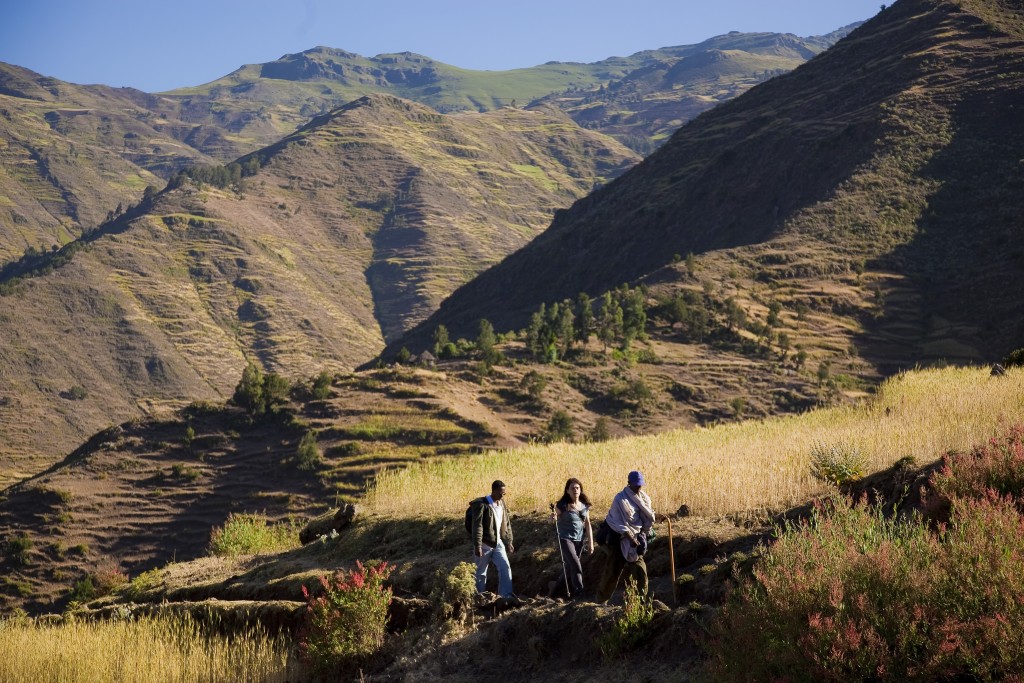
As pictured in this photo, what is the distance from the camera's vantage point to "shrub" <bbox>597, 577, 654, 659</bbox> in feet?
28.5

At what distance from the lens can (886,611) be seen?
20.8 ft

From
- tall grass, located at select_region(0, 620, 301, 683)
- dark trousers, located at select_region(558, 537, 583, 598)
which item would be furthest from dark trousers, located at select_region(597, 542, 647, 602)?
tall grass, located at select_region(0, 620, 301, 683)

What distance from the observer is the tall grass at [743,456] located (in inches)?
477

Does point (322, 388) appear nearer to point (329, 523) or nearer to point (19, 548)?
point (19, 548)

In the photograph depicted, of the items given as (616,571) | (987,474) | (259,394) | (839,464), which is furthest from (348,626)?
(259,394)

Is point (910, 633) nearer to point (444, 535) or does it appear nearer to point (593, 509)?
point (593, 509)

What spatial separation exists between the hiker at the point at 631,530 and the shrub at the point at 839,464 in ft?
9.81

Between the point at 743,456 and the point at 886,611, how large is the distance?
28.8ft

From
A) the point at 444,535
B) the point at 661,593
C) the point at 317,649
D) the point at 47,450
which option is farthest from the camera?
the point at 47,450

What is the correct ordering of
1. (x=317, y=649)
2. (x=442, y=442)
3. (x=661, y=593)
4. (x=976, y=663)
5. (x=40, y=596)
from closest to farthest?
(x=976, y=663) < (x=661, y=593) < (x=317, y=649) < (x=40, y=596) < (x=442, y=442)

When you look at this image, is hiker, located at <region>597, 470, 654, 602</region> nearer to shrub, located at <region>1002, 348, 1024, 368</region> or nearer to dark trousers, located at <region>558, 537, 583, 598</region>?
dark trousers, located at <region>558, 537, 583, 598</region>

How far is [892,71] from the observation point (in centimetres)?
9162

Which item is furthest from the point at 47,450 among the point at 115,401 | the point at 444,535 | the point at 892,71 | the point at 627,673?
the point at 627,673

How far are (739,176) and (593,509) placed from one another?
82.9 meters
